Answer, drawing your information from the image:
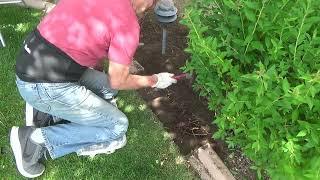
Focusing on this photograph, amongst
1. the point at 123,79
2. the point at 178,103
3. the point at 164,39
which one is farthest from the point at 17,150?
the point at 164,39

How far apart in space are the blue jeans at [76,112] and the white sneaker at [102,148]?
0.04 metres

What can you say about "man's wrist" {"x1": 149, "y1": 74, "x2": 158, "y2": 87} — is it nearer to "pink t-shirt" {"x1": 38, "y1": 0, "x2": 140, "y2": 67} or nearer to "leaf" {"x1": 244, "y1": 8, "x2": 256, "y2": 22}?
"pink t-shirt" {"x1": 38, "y1": 0, "x2": 140, "y2": 67}

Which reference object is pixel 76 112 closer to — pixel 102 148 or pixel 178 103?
pixel 102 148

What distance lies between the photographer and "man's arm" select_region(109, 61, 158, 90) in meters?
3.03

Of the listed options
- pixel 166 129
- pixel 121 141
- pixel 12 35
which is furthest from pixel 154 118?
pixel 12 35

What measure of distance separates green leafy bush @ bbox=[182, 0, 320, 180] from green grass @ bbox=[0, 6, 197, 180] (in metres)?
0.93

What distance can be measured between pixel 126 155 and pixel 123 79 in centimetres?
98

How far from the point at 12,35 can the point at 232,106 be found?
301 centimetres

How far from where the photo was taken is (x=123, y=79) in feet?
10.3

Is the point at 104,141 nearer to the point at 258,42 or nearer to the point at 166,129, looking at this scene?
the point at 166,129

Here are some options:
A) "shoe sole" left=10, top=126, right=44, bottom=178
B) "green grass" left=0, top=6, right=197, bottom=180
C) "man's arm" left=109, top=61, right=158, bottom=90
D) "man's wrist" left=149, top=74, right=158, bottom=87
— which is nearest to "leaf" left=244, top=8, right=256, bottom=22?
"man's arm" left=109, top=61, right=158, bottom=90

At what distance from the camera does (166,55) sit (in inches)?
177

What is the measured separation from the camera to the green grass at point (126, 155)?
3.74m

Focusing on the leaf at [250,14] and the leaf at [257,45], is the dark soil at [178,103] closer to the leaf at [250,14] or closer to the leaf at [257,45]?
the leaf at [257,45]
